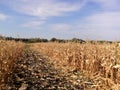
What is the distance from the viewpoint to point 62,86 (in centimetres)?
930

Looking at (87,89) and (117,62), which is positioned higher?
(117,62)

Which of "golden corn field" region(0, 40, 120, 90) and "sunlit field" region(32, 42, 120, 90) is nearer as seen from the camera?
"golden corn field" region(0, 40, 120, 90)

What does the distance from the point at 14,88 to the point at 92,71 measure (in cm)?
393

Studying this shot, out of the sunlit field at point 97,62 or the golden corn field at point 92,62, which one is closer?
the golden corn field at point 92,62

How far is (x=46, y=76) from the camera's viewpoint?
1131cm

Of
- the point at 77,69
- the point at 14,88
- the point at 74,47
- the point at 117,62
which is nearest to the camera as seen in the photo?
the point at 14,88

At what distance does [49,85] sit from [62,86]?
0.42m

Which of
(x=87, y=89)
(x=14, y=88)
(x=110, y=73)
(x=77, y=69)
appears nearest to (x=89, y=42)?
(x=77, y=69)

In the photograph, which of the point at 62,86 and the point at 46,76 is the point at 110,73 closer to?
the point at 62,86

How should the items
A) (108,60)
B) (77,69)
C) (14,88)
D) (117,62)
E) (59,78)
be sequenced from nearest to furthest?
1. (14,88)
2. (117,62)
3. (108,60)
4. (59,78)
5. (77,69)

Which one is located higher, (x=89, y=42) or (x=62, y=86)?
(x=89, y=42)

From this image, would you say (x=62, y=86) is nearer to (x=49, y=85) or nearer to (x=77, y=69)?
(x=49, y=85)

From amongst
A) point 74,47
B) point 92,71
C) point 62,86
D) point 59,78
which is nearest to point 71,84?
point 62,86

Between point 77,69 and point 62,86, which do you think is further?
point 77,69
